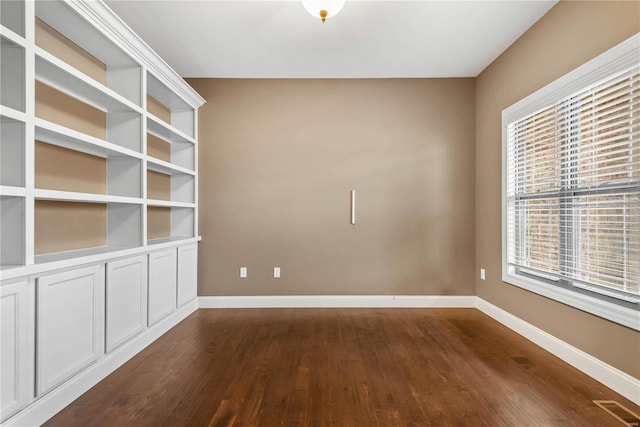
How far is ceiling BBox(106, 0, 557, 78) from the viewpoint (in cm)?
277

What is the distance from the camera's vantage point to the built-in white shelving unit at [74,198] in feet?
5.72

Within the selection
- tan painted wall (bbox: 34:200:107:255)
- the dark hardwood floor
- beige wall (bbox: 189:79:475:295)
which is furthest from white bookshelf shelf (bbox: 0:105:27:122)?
beige wall (bbox: 189:79:475:295)

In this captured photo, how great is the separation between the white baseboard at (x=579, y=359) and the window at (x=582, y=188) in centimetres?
35

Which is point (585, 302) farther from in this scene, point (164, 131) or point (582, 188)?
point (164, 131)

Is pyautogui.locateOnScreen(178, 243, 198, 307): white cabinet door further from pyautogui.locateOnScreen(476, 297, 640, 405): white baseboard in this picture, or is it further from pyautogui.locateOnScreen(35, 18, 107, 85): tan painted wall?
pyautogui.locateOnScreen(476, 297, 640, 405): white baseboard

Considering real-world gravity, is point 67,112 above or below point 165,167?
above

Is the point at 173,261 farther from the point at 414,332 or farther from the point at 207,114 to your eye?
the point at 414,332

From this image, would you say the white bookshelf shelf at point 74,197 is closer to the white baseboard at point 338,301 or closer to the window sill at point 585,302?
the white baseboard at point 338,301

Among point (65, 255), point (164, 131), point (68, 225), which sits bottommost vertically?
point (65, 255)

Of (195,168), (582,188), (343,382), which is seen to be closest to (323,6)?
(582,188)

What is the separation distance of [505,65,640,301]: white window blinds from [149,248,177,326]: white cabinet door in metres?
3.54

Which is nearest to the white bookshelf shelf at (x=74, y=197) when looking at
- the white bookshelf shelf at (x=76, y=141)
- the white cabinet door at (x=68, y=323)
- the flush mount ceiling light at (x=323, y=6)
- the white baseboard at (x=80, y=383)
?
the white bookshelf shelf at (x=76, y=141)

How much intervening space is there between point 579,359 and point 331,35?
345 cm

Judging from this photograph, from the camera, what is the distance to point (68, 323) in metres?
2.01
